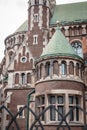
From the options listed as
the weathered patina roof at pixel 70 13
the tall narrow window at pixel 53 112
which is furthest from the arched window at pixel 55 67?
the weathered patina roof at pixel 70 13

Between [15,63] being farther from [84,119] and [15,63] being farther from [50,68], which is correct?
[84,119]

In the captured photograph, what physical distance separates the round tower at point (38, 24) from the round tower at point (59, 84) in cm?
556

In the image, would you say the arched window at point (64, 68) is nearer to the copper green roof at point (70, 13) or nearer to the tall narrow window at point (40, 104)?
the tall narrow window at point (40, 104)

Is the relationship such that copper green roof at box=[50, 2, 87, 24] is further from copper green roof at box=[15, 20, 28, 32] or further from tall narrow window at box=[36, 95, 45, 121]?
tall narrow window at box=[36, 95, 45, 121]

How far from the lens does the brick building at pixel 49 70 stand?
24188 mm

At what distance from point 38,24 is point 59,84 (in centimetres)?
1154

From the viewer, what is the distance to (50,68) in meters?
25.2

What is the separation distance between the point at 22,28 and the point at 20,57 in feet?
40.2

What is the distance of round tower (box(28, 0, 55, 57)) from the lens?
32094 mm

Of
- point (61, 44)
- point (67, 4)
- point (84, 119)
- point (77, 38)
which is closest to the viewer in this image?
point (84, 119)

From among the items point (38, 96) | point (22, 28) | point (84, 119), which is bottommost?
point (84, 119)

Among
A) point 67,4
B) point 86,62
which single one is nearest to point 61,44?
point 86,62

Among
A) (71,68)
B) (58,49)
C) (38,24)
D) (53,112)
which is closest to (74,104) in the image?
(53,112)

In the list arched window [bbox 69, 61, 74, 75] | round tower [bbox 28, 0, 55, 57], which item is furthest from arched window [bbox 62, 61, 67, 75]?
round tower [bbox 28, 0, 55, 57]
